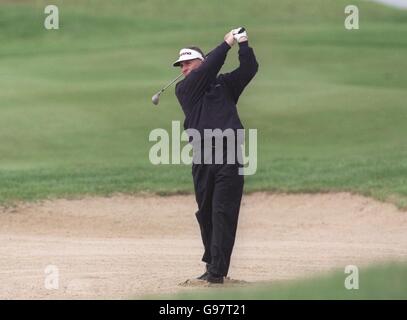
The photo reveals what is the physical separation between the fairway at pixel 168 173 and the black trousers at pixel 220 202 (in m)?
0.43

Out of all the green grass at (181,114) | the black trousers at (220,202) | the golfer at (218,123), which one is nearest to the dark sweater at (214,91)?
the golfer at (218,123)

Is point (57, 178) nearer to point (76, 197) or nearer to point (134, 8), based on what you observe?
point (76, 197)

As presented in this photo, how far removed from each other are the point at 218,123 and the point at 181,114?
37.4 feet

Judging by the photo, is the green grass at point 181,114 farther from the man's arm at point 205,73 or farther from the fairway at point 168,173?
the man's arm at point 205,73

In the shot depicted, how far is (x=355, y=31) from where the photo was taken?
38094 mm

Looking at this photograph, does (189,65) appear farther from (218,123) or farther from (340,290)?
(340,290)

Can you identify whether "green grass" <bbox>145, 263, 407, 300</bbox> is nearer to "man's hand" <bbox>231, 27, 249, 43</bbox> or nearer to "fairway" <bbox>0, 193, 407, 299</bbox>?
"fairway" <bbox>0, 193, 407, 299</bbox>

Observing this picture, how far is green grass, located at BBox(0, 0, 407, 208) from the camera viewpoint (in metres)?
17.2

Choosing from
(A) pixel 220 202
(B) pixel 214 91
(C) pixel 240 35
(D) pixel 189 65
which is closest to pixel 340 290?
(A) pixel 220 202

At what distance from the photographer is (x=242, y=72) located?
383 inches

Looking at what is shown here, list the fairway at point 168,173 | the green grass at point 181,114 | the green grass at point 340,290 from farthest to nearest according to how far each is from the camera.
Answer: the green grass at point 181,114 → the fairway at point 168,173 → the green grass at point 340,290

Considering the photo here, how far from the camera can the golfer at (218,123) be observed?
9602 mm

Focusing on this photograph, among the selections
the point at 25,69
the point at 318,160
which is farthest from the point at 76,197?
the point at 25,69

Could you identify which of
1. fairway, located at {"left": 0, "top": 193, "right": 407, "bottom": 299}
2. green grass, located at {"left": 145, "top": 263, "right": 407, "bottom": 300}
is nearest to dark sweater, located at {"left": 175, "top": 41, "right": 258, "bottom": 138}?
fairway, located at {"left": 0, "top": 193, "right": 407, "bottom": 299}
